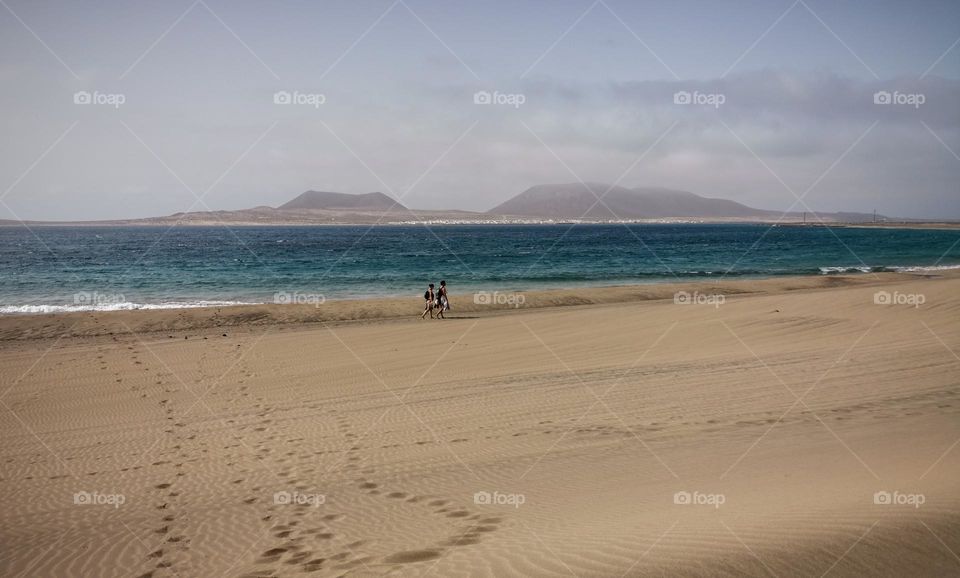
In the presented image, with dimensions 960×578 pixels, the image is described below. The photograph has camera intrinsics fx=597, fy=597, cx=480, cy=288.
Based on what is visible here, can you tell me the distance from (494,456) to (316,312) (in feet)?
61.0

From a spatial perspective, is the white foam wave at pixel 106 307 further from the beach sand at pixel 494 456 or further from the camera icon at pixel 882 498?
the camera icon at pixel 882 498

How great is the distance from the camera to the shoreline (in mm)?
22062

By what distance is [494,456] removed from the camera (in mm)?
8742

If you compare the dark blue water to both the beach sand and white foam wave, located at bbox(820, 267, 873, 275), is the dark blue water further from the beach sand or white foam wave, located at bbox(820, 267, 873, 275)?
the beach sand

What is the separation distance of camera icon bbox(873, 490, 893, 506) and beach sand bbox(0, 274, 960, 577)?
0.04m

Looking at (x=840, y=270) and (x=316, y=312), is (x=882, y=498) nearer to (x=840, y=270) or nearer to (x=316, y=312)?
(x=316, y=312)

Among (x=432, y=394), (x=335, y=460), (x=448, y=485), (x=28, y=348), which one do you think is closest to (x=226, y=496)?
(x=335, y=460)

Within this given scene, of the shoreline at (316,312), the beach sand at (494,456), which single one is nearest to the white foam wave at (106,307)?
the shoreline at (316,312)

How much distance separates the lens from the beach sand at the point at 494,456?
573cm

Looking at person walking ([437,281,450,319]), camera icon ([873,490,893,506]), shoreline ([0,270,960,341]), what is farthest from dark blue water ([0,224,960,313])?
camera icon ([873,490,893,506])

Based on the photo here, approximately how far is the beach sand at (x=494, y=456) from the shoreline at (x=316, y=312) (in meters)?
3.91

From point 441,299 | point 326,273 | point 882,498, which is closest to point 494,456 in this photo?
point 882,498

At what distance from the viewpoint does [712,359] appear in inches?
586

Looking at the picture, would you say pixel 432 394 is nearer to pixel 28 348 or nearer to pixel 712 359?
pixel 712 359
